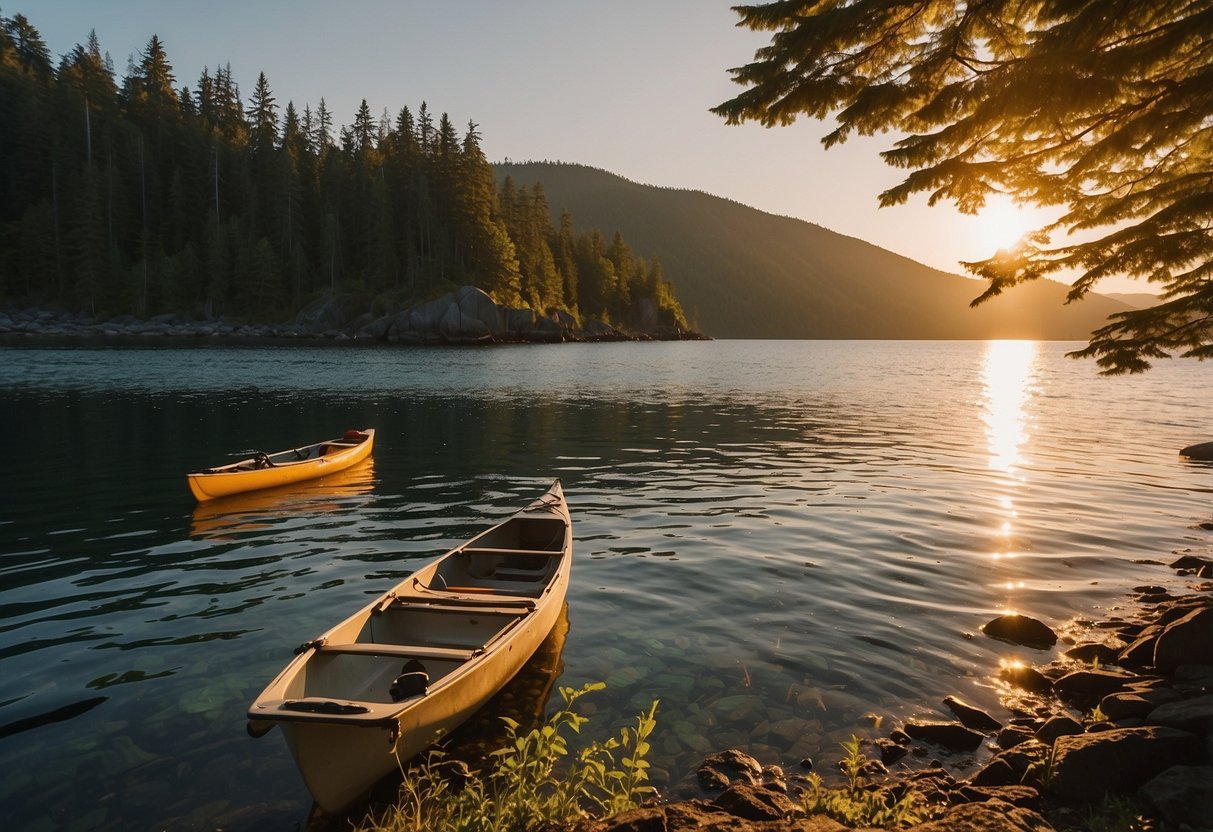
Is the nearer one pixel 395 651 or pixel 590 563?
pixel 395 651

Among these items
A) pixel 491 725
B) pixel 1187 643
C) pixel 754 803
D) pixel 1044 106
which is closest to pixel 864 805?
pixel 754 803

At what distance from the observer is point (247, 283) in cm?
10681

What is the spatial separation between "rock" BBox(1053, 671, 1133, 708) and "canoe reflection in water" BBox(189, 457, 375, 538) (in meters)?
16.2

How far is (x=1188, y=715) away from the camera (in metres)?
6.61

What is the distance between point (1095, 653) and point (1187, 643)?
1279 millimetres

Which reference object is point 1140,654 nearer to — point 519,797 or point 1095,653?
point 1095,653

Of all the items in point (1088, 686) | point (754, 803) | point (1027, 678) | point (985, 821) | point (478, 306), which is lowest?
point (1027, 678)

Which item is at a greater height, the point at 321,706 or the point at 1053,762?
the point at 321,706

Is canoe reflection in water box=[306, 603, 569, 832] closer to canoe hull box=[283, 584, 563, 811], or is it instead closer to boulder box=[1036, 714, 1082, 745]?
canoe hull box=[283, 584, 563, 811]

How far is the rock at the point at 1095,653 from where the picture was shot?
31.5ft

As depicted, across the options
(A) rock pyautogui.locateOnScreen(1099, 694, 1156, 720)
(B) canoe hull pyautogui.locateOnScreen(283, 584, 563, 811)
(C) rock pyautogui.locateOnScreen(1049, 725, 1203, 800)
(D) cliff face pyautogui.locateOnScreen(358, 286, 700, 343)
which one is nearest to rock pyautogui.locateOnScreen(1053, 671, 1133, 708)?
(A) rock pyautogui.locateOnScreen(1099, 694, 1156, 720)

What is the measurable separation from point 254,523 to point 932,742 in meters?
15.6

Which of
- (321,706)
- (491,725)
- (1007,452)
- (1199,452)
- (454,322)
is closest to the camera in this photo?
(321,706)

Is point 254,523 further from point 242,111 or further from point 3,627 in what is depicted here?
point 242,111
